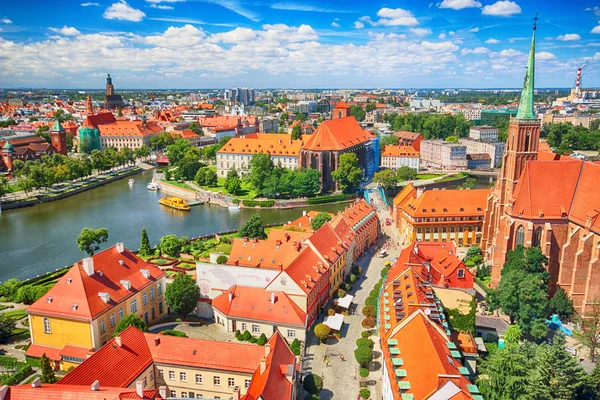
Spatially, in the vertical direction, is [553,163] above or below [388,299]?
above

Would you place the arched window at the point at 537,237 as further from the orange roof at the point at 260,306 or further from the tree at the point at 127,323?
the tree at the point at 127,323

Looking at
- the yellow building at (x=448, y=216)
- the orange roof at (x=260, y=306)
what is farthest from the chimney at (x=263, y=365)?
the yellow building at (x=448, y=216)

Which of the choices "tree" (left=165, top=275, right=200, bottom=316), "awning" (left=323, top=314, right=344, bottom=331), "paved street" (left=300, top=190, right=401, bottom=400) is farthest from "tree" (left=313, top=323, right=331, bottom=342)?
"tree" (left=165, top=275, right=200, bottom=316)

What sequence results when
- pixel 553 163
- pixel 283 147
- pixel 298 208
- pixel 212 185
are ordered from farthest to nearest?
pixel 283 147
pixel 212 185
pixel 298 208
pixel 553 163

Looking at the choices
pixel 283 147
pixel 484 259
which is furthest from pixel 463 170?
pixel 484 259

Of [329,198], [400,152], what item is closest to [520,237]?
[329,198]

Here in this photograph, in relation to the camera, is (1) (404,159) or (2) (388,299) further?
(1) (404,159)

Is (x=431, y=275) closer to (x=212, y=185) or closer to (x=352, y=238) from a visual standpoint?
(x=352, y=238)

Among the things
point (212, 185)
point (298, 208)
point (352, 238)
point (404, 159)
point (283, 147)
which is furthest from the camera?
point (404, 159)
